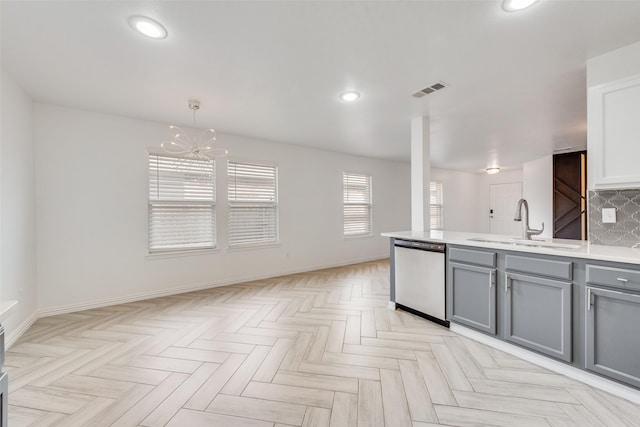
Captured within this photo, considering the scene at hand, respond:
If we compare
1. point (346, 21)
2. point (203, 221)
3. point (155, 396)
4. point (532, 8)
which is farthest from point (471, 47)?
point (203, 221)

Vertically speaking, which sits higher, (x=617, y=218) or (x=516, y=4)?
(x=516, y=4)

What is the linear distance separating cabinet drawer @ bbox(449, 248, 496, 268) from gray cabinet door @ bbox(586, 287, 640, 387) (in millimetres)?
629

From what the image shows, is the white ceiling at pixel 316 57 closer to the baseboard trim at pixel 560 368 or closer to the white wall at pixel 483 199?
the baseboard trim at pixel 560 368

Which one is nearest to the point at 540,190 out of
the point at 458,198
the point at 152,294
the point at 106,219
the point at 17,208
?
the point at 458,198

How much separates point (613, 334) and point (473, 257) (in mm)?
959

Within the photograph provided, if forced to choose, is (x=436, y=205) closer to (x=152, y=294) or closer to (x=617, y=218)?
(x=617, y=218)

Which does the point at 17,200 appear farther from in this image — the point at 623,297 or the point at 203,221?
the point at 623,297

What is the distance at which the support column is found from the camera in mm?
3502

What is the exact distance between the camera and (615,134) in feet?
6.47

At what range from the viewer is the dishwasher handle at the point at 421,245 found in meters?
2.76

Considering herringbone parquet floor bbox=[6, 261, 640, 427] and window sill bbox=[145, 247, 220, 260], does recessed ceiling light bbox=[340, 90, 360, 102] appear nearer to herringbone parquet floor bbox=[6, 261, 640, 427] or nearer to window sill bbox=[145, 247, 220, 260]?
herringbone parquet floor bbox=[6, 261, 640, 427]

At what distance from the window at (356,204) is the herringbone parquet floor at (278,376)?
118 inches

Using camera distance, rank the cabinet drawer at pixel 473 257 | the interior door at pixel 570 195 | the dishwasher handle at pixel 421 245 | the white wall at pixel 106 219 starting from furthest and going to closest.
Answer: the interior door at pixel 570 195
the white wall at pixel 106 219
the dishwasher handle at pixel 421 245
the cabinet drawer at pixel 473 257

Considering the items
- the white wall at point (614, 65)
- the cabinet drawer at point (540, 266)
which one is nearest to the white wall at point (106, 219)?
the cabinet drawer at point (540, 266)
